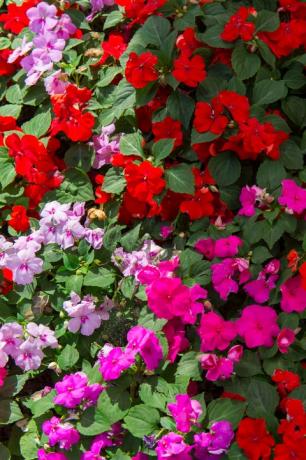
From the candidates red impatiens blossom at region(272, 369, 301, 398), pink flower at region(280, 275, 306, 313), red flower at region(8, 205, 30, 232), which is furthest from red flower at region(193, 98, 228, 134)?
red impatiens blossom at region(272, 369, 301, 398)

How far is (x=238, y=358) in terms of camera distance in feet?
6.77

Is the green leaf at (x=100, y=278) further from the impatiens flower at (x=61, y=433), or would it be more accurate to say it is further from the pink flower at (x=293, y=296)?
the pink flower at (x=293, y=296)

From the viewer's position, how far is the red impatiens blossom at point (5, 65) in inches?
113

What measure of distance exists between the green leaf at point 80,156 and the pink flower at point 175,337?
2.31ft

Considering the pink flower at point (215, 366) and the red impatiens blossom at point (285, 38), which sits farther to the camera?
the red impatiens blossom at point (285, 38)

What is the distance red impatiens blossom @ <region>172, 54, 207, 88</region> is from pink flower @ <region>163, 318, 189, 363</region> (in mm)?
799

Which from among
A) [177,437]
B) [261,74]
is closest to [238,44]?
[261,74]

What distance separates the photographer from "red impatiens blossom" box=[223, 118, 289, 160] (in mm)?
2238

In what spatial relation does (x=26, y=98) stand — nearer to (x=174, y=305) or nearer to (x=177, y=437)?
(x=174, y=305)

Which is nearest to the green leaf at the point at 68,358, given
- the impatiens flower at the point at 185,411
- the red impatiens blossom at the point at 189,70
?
the impatiens flower at the point at 185,411

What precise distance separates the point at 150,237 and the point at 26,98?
2.62ft

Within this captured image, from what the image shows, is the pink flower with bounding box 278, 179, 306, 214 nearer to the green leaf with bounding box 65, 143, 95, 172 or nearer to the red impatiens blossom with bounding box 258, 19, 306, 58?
the red impatiens blossom with bounding box 258, 19, 306, 58

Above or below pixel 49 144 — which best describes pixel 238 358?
below

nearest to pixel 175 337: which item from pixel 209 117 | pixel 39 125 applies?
pixel 209 117
